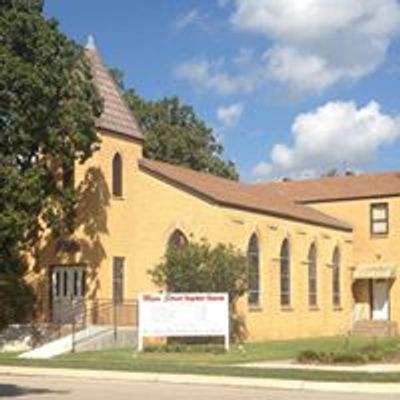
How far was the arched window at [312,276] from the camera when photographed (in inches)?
2013

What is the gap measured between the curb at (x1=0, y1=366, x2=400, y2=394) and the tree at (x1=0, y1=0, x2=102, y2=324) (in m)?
7.49

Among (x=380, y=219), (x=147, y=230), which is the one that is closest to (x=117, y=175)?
(x=147, y=230)

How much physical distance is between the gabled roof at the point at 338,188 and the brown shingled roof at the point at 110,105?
11337 mm

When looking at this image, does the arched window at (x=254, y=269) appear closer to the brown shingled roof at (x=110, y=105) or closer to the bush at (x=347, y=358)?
the brown shingled roof at (x=110, y=105)

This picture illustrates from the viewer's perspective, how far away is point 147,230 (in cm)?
4491

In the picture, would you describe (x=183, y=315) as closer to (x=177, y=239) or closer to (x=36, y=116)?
(x=36, y=116)

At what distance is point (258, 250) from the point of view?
45.8m

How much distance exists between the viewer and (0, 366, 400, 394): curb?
906 inches

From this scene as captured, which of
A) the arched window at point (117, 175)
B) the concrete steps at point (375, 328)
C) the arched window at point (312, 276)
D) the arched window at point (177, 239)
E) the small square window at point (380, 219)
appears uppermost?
the arched window at point (117, 175)

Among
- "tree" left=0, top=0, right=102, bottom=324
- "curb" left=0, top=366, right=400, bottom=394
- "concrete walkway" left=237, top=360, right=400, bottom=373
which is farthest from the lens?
"tree" left=0, top=0, right=102, bottom=324

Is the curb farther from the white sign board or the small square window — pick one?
the small square window

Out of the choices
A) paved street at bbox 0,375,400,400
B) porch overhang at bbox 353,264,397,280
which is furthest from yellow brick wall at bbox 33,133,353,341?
paved street at bbox 0,375,400,400

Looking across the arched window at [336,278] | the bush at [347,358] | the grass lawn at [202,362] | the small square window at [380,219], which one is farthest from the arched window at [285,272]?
the bush at [347,358]

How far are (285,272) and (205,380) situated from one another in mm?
23632
